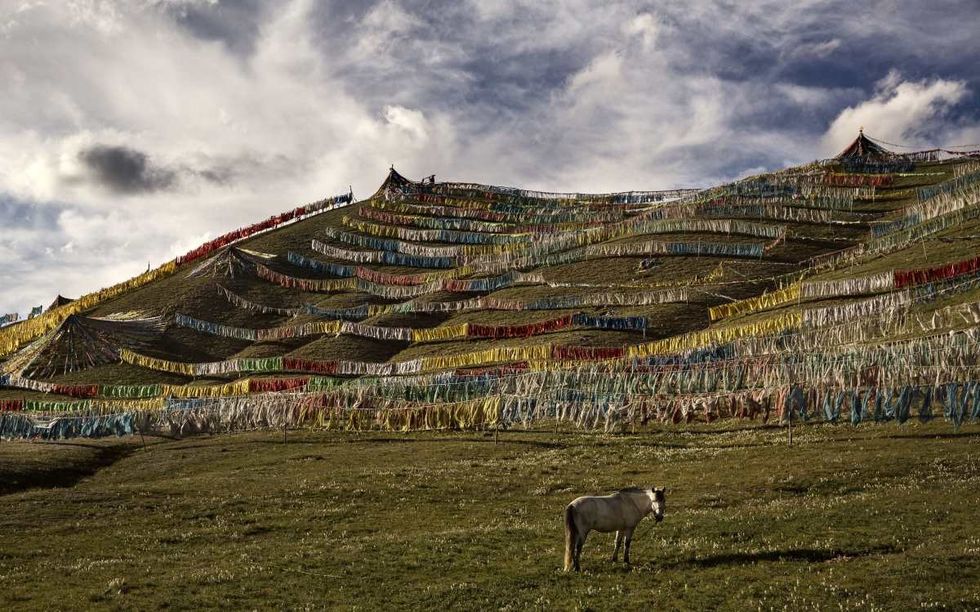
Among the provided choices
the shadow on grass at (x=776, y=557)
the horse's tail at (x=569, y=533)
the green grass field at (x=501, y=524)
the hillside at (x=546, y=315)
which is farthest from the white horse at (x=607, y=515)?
the hillside at (x=546, y=315)

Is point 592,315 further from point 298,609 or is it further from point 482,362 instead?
point 298,609

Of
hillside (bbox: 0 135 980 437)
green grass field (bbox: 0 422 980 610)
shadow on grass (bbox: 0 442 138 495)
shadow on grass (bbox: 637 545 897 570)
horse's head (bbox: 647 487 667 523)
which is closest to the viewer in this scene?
green grass field (bbox: 0 422 980 610)

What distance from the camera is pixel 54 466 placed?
46.1 meters

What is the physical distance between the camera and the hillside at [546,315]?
5125 cm

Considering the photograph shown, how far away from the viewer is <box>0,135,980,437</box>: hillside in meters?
51.2

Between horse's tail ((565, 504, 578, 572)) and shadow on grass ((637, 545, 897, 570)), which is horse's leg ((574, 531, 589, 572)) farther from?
shadow on grass ((637, 545, 897, 570))

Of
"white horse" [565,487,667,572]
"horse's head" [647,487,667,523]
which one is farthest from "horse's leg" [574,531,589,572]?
"horse's head" [647,487,667,523]

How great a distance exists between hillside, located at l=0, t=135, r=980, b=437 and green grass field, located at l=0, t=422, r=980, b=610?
13.3 ft


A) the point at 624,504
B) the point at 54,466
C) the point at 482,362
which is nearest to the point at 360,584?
the point at 624,504

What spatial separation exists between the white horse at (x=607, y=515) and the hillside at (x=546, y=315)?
24389mm

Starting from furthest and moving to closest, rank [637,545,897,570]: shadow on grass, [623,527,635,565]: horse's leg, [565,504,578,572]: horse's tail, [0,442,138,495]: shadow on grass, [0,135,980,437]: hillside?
[0,135,980,437]: hillside → [0,442,138,495]: shadow on grass → [623,527,635,565]: horse's leg → [637,545,897,570]: shadow on grass → [565,504,578,572]: horse's tail

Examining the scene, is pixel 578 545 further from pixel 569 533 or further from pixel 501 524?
pixel 501 524

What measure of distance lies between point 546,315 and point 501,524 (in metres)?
66.7

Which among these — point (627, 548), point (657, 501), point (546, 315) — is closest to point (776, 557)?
point (657, 501)
